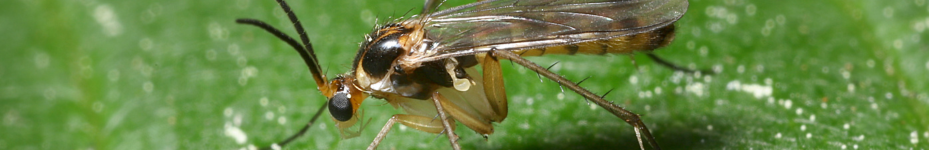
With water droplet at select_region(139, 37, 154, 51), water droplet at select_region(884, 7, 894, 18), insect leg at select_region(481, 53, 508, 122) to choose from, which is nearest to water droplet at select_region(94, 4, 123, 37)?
water droplet at select_region(139, 37, 154, 51)

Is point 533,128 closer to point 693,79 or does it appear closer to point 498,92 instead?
point 498,92

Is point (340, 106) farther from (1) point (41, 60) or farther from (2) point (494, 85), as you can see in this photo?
(1) point (41, 60)

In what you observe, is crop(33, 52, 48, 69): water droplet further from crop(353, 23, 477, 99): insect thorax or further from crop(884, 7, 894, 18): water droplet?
crop(884, 7, 894, 18): water droplet

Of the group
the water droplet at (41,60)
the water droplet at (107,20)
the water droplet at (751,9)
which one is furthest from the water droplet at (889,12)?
the water droplet at (41,60)

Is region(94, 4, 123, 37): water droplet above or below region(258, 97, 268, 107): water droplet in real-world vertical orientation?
above

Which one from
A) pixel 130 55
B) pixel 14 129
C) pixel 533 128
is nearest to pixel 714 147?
pixel 533 128

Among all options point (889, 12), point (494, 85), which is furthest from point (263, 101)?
point (889, 12)

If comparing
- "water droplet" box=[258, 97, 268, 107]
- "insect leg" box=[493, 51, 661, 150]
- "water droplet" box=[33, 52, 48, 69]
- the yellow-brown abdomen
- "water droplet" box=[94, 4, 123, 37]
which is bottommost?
"insect leg" box=[493, 51, 661, 150]

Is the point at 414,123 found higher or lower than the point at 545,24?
lower
